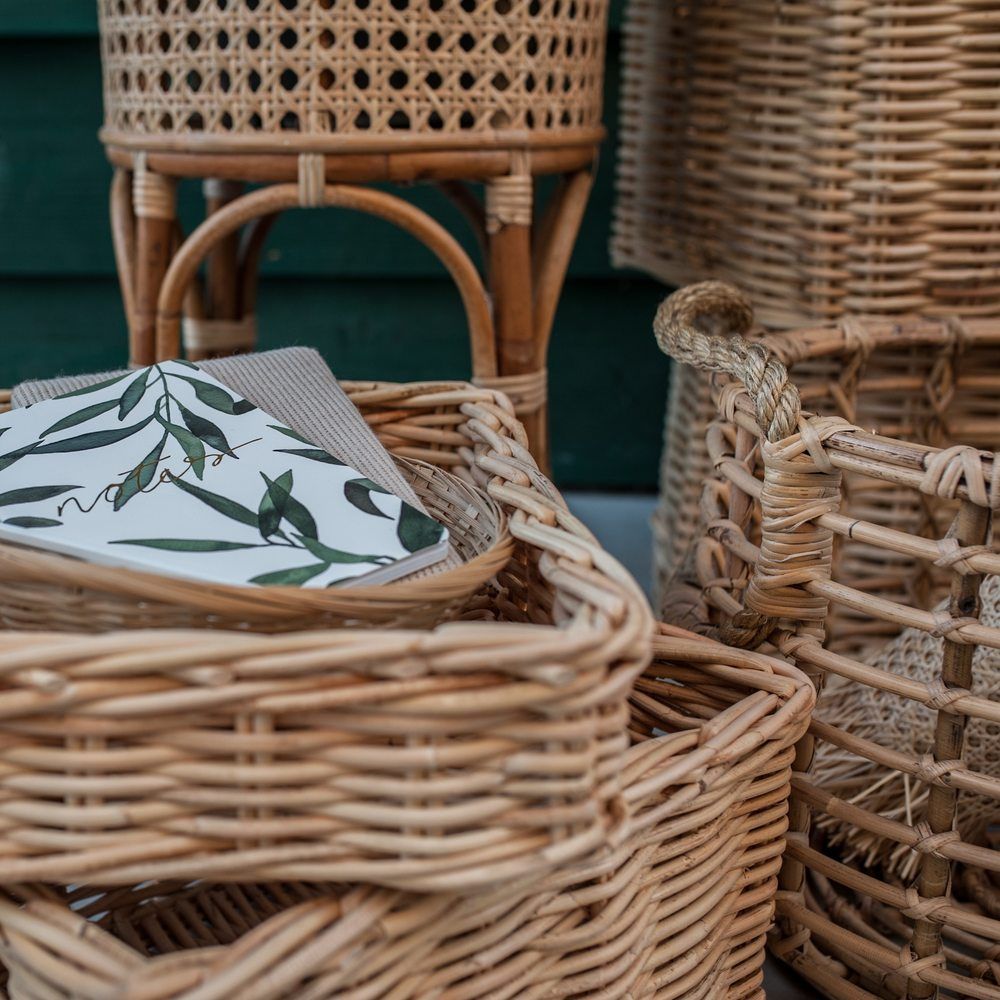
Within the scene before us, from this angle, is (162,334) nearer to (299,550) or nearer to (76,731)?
(299,550)

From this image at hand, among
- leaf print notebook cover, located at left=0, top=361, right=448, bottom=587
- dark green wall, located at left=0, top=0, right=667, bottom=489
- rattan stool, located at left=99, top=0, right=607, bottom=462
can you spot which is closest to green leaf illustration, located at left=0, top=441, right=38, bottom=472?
leaf print notebook cover, located at left=0, top=361, right=448, bottom=587

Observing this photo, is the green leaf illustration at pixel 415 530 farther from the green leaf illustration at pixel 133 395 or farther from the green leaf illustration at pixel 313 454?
the green leaf illustration at pixel 133 395

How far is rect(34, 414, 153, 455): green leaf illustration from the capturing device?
0.62 m

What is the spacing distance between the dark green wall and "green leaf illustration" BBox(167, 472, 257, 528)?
0.99 m

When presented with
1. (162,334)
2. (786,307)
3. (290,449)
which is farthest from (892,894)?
(162,334)

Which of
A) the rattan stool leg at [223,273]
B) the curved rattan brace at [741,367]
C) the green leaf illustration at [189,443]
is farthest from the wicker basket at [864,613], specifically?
the rattan stool leg at [223,273]

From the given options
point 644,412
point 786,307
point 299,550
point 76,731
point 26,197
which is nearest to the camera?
point 76,731

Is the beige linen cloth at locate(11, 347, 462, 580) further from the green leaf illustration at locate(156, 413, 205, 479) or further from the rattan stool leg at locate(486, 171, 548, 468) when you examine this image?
the rattan stool leg at locate(486, 171, 548, 468)

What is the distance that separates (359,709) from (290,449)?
0.23m

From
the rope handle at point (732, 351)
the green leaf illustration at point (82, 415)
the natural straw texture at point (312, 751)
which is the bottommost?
the natural straw texture at point (312, 751)

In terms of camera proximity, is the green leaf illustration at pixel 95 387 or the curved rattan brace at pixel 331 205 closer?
the green leaf illustration at pixel 95 387

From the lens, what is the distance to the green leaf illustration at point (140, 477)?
58 cm

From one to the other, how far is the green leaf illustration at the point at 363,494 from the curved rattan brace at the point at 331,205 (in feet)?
1.27

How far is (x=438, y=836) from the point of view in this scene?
451 mm
